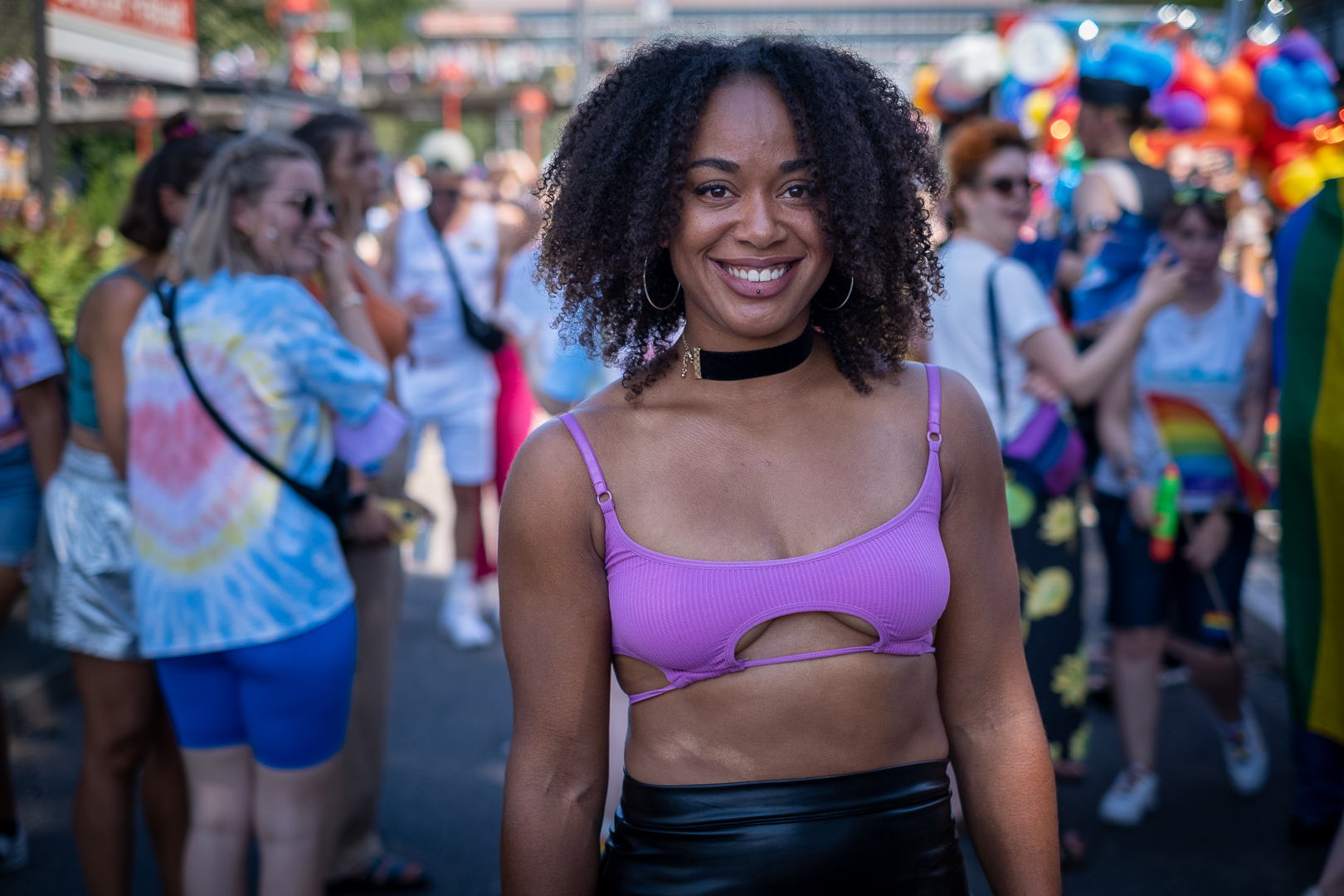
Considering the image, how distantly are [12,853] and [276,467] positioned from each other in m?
1.97

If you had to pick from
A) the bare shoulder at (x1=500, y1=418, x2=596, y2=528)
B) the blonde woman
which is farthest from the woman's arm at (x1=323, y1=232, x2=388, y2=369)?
the bare shoulder at (x1=500, y1=418, x2=596, y2=528)

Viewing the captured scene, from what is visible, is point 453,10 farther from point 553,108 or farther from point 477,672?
point 477,672

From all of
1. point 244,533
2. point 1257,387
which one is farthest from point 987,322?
point 244,533

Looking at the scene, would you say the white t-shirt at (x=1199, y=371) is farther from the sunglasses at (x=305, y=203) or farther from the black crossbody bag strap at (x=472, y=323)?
the black crossbody bag strap at (x=472, y=323)

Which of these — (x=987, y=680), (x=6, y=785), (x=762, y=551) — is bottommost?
(x=6, y=785)

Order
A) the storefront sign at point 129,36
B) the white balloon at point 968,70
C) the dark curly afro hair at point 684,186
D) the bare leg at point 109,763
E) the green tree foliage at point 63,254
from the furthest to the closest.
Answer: the white balloon at point 968,70 → the storefront sign at point 129,36 → the green tree foliage at point 63,254 → the bare leg at point 109,763 → the dark curly afro hair at point 684,186

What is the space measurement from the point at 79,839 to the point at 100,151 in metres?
21.3

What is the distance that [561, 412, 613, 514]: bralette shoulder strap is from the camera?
1.75 meters

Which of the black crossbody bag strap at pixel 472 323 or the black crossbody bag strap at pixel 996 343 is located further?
the black crossbody bag strap at pixel 472 323

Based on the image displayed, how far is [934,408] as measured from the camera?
1880 millimetres

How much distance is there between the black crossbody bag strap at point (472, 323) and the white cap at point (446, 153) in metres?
0.49

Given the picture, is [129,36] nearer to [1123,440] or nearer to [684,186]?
[1123,440]

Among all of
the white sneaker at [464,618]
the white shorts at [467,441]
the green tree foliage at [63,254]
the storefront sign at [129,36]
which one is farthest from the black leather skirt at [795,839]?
the storefront sign at [129,36]

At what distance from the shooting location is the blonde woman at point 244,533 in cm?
269
